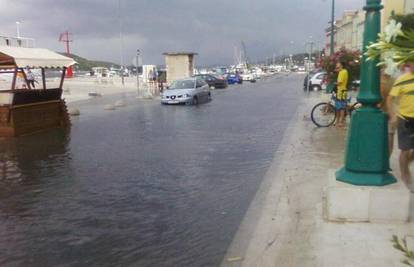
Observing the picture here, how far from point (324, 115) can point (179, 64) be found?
33078 mm

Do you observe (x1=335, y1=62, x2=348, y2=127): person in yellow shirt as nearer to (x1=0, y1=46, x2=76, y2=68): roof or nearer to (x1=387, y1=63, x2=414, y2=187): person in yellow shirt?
(x1=387, y1=63, x2=414, y2=187): person in yellow shirt

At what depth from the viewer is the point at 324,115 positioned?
1506 centimetres

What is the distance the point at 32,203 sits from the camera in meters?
7.27

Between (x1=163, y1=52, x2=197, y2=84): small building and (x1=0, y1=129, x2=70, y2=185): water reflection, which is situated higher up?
(x1=163, y1=52, x2=197, y2=84): small building

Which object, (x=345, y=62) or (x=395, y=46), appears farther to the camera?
(x=345, y=62)

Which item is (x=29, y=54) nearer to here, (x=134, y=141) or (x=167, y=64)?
(x=134, y=141)

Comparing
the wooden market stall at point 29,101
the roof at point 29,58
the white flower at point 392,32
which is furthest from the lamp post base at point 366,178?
the roof at point 29,58

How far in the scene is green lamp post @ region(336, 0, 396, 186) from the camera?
5734 millimetres

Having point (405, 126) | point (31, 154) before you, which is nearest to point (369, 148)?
point (405, 126)

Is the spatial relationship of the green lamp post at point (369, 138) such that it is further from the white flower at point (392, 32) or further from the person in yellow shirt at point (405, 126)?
the white flower at point (392, 32)

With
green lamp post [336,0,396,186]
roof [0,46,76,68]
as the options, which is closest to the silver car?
roof [0,46,76,68]

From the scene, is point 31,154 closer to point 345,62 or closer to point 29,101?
point 29,101

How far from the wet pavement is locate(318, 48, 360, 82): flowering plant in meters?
3.60

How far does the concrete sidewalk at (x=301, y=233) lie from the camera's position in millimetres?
4609
